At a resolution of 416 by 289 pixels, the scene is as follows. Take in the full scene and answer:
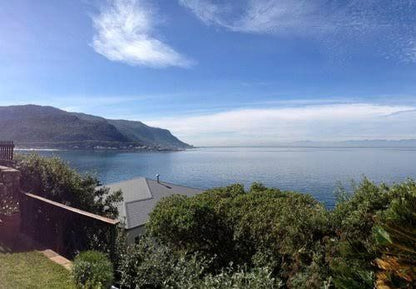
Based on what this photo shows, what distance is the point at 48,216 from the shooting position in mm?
7695

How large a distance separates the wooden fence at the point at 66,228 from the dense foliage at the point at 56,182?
45.1 inches

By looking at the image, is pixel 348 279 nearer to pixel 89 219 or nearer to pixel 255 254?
pixel 255 254

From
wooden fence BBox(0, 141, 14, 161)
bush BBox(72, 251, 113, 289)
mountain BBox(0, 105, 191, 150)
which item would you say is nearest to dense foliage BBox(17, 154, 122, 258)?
wooden fence BBox(0, 141, 14, 161)

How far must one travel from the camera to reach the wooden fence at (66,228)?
6668mm

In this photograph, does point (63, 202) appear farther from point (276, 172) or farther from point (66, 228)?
point (276, 172)

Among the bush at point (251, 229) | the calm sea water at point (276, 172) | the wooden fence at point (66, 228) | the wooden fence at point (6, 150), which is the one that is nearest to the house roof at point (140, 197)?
the calm sea water at point (276, 172)

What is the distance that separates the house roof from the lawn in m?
6.26

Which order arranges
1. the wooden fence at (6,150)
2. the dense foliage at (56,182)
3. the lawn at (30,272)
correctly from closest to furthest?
the lawn at (30,272) < the dense foliage at (56,182) < the wooden fence at (6,150)

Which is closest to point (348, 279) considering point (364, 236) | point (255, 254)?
point (364, 236)

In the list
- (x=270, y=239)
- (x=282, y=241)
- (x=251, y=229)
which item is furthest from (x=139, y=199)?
(x=282, y=241)

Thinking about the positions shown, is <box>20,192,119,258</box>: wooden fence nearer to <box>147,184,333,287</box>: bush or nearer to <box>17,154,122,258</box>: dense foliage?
<box>17,154,122,258</box>: dense foliage

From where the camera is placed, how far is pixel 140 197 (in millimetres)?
19141

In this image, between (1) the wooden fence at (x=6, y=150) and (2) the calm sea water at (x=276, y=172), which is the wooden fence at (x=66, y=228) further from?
(2) the calm sea water at (x=276, y=172)

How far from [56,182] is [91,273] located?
5294 millimetres
